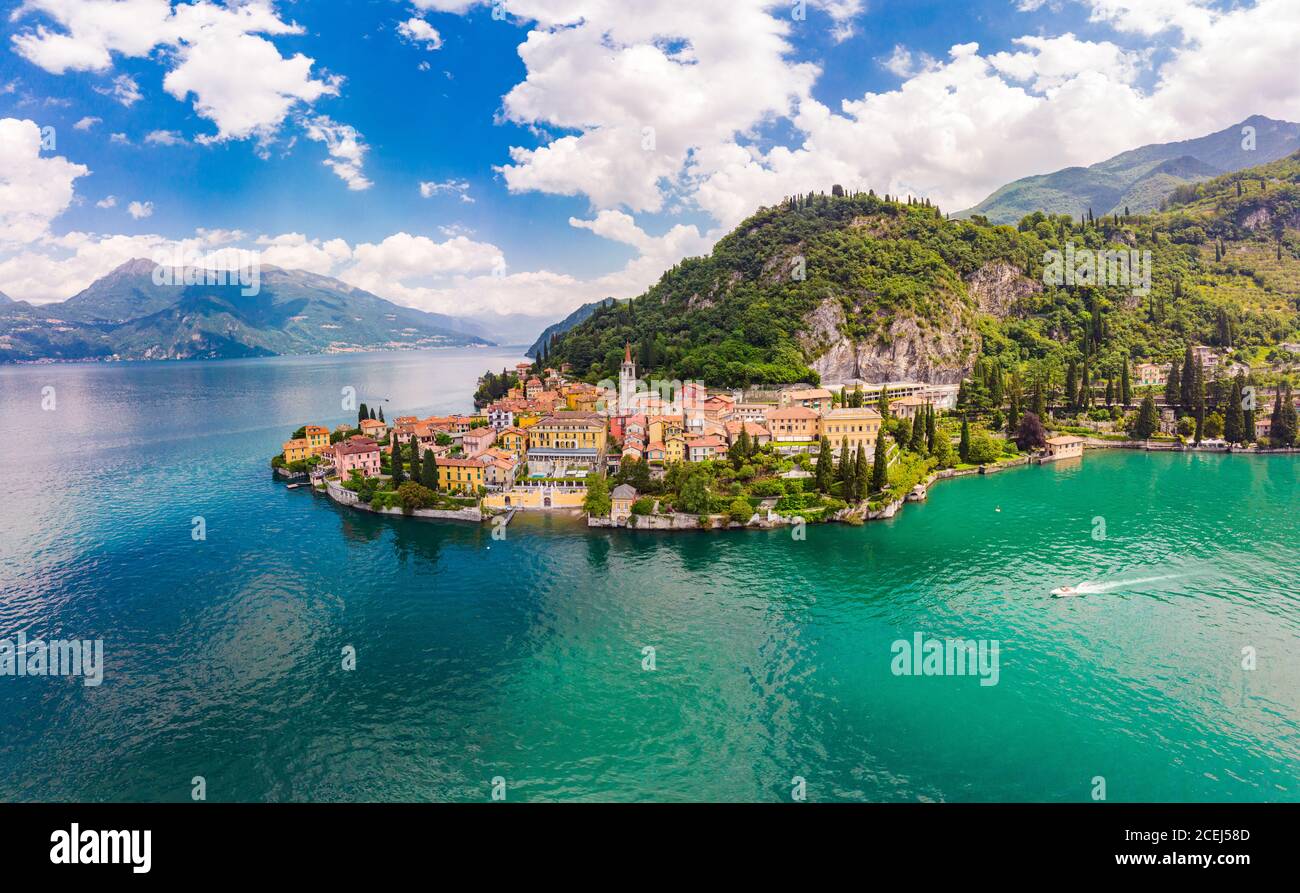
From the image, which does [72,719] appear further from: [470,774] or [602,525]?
[602,525]

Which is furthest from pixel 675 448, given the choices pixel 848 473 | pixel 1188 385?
pixel 1188 385

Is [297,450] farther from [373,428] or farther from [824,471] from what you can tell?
[824,471]

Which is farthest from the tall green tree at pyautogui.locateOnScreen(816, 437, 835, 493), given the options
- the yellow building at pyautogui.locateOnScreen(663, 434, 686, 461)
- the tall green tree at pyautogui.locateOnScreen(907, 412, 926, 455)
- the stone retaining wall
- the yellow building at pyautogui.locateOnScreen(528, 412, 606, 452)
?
the stone retaining wall

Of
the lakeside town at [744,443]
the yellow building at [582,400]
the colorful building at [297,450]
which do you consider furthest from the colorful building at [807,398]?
the colorful building at [297,450]

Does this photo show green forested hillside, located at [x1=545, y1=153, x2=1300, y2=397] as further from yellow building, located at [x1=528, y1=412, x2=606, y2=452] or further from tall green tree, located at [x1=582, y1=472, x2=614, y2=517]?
tall green tree, located at [x1=582, y1=472, x2=614, y2=517]

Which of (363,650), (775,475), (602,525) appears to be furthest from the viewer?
(775,475)

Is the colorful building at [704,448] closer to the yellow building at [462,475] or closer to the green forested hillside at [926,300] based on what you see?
the yellow building at [462,475]

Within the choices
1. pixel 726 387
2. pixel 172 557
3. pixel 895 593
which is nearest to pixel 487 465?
pixel 172 557
